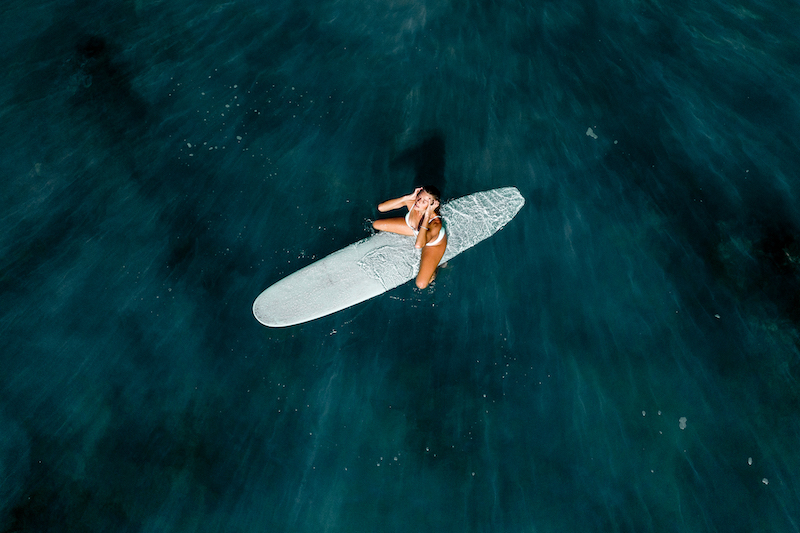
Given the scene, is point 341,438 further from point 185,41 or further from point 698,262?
point 185,41

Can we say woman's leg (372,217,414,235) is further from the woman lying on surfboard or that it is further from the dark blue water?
the dark blue water

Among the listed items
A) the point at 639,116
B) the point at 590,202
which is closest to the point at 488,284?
the point at 590,202

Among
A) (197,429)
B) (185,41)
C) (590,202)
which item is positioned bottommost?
(197,429)

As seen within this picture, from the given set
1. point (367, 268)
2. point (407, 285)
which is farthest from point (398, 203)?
point (407, 285)

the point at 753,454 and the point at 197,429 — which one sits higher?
the point at 197,429

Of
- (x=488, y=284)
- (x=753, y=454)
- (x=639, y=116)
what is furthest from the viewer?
(x=639, y=116)

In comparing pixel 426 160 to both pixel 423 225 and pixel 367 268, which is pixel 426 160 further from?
pixel 367 268

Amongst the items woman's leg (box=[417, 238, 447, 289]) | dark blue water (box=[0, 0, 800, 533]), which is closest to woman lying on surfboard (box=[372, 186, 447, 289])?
woman's leg (box=[417, 238, 447, 289])
